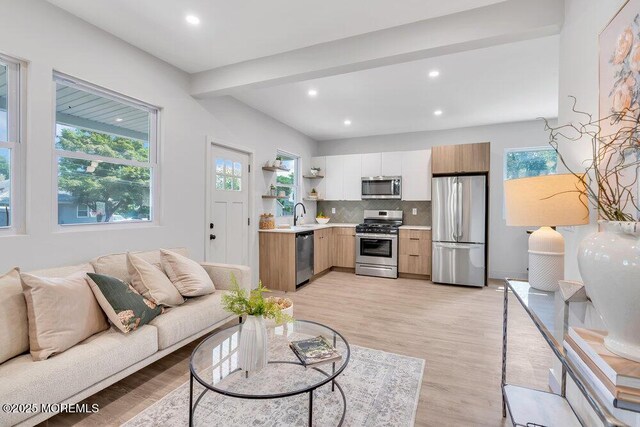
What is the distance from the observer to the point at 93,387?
171 centimetres

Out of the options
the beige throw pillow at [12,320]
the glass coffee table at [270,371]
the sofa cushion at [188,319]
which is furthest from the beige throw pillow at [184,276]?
the beige throw pillow at [12,320]

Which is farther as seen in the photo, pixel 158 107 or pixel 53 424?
pixel 158 107

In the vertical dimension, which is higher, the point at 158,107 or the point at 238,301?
the point at 158,107

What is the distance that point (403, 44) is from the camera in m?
2.44

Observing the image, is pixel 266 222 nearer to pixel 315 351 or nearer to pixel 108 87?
pixel 108 87

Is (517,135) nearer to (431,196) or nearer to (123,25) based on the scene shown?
(431,196)

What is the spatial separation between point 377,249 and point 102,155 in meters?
4.18

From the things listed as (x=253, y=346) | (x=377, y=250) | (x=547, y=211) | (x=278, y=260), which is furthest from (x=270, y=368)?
(x=377, y=250)

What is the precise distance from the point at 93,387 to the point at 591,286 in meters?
2.38

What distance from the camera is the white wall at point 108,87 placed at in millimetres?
2102

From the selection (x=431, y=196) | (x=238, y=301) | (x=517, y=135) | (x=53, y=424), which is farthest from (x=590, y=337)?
(x=517, y=135)

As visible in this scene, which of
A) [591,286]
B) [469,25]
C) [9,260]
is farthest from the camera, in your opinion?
[469,25]

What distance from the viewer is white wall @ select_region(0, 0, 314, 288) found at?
2102 mm

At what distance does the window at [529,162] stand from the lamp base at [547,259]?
386cm
